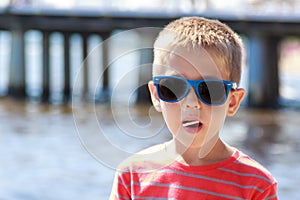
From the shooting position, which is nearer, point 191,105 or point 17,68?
point 191,105

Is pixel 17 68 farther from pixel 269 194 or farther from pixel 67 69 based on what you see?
pixel 269 194

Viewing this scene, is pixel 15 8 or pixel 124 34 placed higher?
pixel 124 34

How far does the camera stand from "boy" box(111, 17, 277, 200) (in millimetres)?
2531

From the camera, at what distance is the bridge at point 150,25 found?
2859cm

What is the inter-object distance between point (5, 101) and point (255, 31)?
10.4 meters

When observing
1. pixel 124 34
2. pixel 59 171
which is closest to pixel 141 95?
A: pixel 59 171

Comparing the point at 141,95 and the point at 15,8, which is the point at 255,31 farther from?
the point at 15,8

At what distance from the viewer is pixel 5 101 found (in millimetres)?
30266

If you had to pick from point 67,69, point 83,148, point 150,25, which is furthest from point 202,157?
point 67,69

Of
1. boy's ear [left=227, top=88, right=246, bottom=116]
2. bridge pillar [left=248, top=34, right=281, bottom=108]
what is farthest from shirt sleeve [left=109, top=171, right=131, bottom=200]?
bridge pillar [left=248, top=34, right=281, bottom=108]

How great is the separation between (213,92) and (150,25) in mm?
25596

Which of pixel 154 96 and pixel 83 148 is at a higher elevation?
pixel 154 96

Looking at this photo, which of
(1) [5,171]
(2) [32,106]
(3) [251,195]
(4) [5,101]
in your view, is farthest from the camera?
(4) [5,101]

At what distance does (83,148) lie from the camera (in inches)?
471
